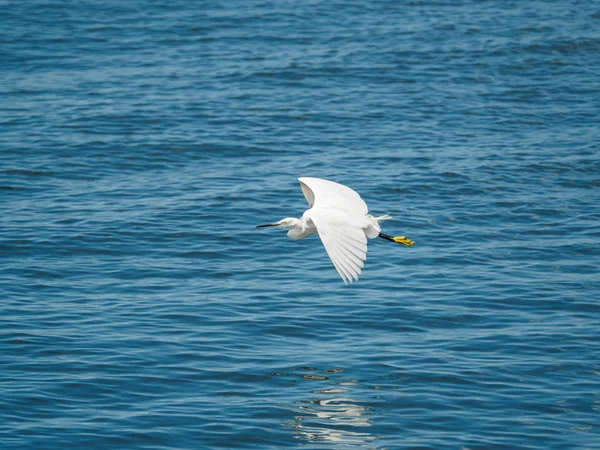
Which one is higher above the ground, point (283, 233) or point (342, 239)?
point (342, 239)

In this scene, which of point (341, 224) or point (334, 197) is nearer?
point (341, 224)

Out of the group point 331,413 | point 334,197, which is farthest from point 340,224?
point 331,413

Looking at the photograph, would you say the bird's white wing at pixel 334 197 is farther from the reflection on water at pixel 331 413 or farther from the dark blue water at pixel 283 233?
the reflection on water at pixel 331 413

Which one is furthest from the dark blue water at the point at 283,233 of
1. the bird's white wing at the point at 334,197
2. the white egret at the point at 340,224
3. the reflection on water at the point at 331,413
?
the bird's white wing at the point at 334,197

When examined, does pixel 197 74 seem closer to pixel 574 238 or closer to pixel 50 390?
pixel 574 238

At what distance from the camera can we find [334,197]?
923cm

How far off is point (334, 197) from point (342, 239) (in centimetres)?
121

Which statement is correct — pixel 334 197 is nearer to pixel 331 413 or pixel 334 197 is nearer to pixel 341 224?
pixel 341 224

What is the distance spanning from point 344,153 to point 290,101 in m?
2.90

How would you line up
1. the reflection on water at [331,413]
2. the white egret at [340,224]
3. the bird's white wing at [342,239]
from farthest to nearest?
the white egret at [340,224] → the bird's white wing at [342,239] → the reflection on water at [331,413]

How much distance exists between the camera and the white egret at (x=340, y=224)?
780 cm

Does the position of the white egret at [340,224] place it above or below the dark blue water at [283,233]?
above

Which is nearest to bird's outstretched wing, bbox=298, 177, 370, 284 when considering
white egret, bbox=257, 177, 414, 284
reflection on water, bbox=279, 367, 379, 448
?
white egret, bbox=257, 177, 414, 284

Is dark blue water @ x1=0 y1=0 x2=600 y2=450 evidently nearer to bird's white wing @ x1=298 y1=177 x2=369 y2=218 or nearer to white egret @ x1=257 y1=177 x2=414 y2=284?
white egret @ x1=257 y1=177 x2=414 y2=284
